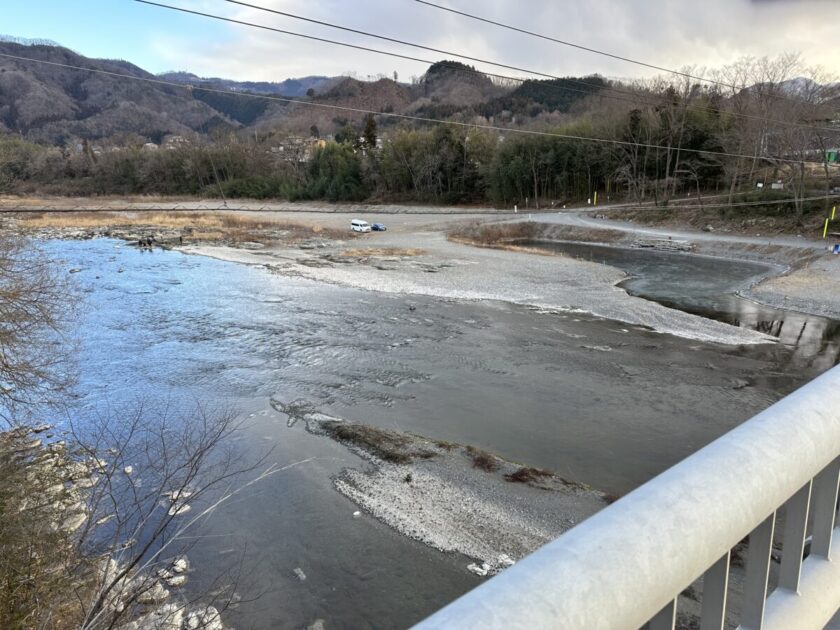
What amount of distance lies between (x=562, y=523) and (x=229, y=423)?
22.2ft

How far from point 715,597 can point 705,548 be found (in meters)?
0.30

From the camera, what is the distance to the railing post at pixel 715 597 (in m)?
1.24

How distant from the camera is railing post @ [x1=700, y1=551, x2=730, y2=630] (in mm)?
1236

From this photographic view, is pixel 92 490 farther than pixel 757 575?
Yes

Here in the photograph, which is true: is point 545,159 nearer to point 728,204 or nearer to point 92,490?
point 728,204

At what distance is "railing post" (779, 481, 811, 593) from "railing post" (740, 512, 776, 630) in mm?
178

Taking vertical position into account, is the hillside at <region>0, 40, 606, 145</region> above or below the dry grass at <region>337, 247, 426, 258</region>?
above

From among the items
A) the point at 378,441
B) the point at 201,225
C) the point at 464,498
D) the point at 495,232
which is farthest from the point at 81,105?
the point at 464,498

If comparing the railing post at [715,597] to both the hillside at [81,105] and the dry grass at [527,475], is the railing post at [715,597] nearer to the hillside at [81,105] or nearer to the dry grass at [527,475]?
the dry grass at [527,475]

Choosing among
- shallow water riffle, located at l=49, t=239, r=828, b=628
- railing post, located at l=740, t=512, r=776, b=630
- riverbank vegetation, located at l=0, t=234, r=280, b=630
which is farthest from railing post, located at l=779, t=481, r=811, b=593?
shallow water riffle, located at l=49, t=239, r=828, b=628

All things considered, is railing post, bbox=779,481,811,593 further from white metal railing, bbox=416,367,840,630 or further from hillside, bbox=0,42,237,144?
hillside, bbox=0,42,237,144

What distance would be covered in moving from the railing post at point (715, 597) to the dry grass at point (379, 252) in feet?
112

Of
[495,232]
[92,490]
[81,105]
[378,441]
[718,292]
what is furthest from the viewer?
[81,105]

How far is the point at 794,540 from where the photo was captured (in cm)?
151
